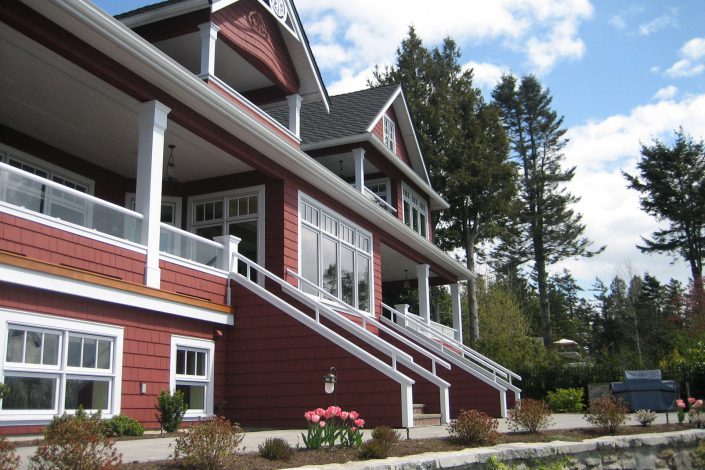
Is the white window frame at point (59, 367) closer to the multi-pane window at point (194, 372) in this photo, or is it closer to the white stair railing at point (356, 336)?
the multi-pane window at point (194, 372)

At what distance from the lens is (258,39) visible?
1370 cm

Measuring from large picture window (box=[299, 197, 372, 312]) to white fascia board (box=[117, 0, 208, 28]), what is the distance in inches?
165

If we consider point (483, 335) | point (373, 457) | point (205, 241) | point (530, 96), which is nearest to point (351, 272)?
point (205, 241)

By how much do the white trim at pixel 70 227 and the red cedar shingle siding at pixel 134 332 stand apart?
0.82 meters

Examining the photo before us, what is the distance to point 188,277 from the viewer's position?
34.9ft

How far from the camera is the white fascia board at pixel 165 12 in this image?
1209cm

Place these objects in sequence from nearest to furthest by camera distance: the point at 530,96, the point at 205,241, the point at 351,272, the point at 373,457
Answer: the point at 373,457
the point at 205,241
the point at 351,272
the point at 530,96

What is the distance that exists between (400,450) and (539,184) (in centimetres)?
3717

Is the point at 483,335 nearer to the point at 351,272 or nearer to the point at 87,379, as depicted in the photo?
the point at 351,272

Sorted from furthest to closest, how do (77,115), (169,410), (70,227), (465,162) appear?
(465,162)
(77,115)
(169,410)
(70,227)

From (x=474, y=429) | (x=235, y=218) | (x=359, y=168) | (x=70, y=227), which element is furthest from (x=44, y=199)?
(x=359, y=168)

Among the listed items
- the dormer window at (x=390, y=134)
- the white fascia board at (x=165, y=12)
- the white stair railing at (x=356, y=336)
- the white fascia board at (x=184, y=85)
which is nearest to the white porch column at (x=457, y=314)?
the dormer window at (x=390, y=134)

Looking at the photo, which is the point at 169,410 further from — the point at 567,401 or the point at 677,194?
the point at 677,194

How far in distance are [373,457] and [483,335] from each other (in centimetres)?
2920
